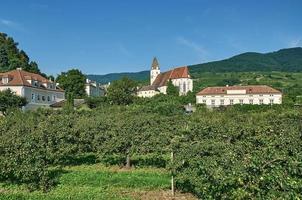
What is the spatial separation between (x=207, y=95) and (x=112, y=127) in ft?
287

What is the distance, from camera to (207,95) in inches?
4540

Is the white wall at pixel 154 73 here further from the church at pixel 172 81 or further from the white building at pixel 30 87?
the white building at pixel 30 87

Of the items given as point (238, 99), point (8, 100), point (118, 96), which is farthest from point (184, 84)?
point (8, 100)

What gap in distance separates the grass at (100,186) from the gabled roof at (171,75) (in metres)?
119

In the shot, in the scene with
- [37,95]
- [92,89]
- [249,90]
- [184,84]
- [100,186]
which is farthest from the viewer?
[92,89]

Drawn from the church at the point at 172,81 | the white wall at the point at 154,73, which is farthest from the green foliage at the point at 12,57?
the white wall at the point at 154,73

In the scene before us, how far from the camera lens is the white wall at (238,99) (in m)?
114

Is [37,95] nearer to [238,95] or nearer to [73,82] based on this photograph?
[73,82]

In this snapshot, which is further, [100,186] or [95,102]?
[95,102]

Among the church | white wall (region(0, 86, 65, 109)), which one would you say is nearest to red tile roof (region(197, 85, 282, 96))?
the church

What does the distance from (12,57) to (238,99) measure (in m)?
60.1

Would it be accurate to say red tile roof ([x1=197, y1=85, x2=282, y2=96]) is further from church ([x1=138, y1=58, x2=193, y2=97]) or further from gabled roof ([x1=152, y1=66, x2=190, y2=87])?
gabled roof ([x1=152, y1=66, x2=190, y2=87])

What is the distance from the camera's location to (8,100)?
2960 inches

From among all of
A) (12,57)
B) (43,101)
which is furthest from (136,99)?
(12,57)
